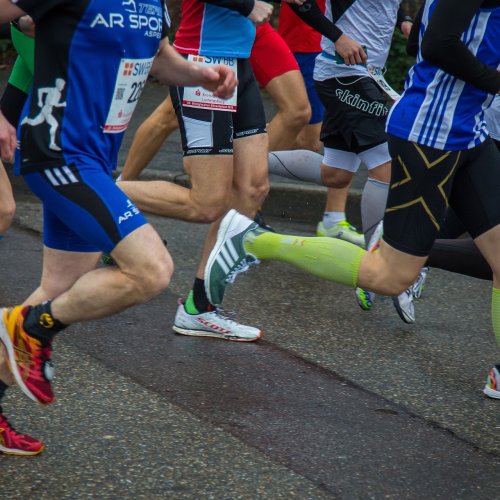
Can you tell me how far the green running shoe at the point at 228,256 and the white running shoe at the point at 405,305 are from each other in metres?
0.93

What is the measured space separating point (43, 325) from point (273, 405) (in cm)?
117

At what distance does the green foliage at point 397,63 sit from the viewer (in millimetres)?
11516

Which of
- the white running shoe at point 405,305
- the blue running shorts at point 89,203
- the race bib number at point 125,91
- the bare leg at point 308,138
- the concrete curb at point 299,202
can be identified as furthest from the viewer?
the concrete curb at point 299,202

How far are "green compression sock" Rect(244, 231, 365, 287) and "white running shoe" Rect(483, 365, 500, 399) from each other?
660mm

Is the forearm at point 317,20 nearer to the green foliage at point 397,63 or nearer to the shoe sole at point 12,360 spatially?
the shoe sole at point 12,360

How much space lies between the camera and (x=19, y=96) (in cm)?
513

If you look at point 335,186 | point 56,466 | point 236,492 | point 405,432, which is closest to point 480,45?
point 405,432

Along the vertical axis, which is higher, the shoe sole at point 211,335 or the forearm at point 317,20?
the forearm at point 317,20

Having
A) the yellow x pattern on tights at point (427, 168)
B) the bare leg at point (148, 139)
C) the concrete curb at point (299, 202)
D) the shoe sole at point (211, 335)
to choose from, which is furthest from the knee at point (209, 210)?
the concrete curb at point (299, 202)

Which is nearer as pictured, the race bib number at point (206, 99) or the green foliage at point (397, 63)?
the race bib number at point (206, 99)

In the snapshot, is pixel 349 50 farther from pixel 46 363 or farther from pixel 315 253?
pixel 46 363

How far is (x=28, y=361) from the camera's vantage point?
3473 millimetres

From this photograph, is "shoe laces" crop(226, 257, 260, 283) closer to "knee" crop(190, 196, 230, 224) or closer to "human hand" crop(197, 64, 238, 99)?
"knee" crop(190, 196, 230, 224)

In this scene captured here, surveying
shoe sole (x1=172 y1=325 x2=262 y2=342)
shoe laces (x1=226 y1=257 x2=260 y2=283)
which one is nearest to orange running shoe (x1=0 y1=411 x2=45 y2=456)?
shoe laces (x1=226 y1=257 x2=260 y2=283)
